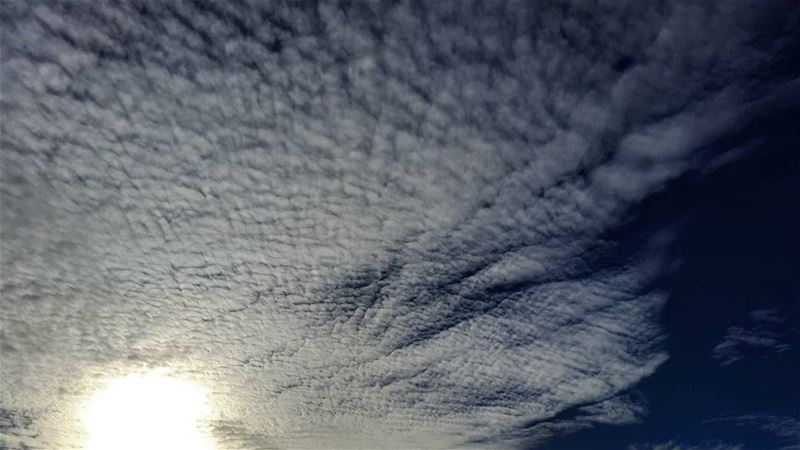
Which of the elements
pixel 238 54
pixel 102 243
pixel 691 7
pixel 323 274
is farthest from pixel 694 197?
pixel 102 243

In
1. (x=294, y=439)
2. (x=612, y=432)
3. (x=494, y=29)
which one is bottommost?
(x=612, y=432)

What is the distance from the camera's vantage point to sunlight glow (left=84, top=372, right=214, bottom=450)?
630 centimetres

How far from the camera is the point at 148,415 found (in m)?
7.18

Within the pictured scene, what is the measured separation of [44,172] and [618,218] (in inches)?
195

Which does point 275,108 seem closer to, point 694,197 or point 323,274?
point 323,274

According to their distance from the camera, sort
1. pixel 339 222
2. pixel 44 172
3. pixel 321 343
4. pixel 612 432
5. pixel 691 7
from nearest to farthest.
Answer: pixel 691 7 < pixel 44 172 < pixel 339 222 < pixel 321 343 < pixel 612 432

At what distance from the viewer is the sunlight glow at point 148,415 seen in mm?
6299

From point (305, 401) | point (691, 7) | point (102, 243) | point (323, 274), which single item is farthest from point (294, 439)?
point (691, 7)

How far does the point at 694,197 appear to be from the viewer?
409 centimetres

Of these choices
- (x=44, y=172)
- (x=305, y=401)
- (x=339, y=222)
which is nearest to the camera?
(x=44, y=172)

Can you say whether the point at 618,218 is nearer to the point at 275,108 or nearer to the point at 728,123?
the point at 728,123

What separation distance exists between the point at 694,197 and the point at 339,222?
10.7 ft

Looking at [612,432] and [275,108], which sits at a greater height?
[275,108]

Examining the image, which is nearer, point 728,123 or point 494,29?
point 494,29
